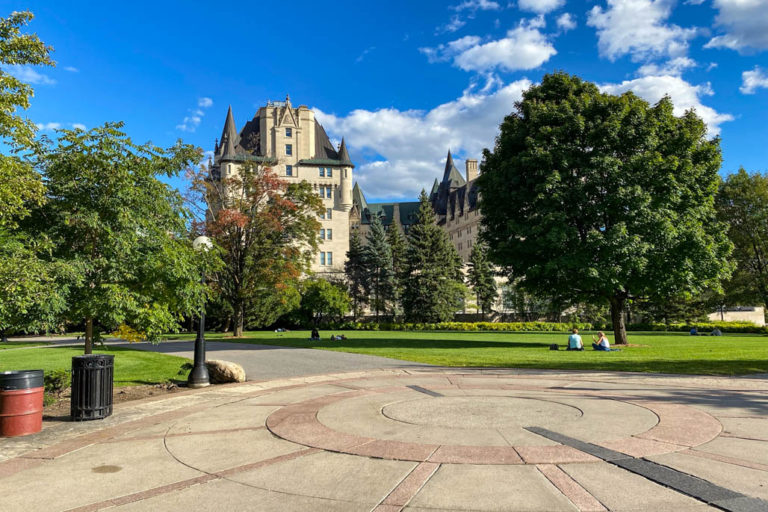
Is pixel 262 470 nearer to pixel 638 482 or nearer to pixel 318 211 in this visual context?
pixel 638 482

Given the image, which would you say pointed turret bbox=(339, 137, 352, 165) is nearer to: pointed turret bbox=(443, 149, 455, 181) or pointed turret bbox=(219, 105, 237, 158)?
pointed turret bbox=(219, 105, 237, 158)

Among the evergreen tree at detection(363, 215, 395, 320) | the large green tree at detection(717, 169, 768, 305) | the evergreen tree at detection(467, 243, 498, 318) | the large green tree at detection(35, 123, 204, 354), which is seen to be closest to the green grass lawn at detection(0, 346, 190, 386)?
the large green tree at detection(35, 123, 204, 354)

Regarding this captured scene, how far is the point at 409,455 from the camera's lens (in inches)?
243

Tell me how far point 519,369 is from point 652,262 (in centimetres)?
1364

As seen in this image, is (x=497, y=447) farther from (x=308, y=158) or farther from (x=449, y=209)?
(x=449, y=209)

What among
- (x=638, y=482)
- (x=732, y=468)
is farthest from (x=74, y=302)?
(x=732, y=468)

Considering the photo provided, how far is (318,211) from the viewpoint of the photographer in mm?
43781

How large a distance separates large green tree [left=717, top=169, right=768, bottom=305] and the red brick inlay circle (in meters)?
53.2

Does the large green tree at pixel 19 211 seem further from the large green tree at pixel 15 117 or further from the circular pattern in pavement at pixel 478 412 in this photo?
the circular pattern in pavement at pixel 478 412

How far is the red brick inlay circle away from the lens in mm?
5977

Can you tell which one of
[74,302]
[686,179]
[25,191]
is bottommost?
[74,302]

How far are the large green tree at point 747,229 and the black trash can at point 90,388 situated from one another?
5801cm

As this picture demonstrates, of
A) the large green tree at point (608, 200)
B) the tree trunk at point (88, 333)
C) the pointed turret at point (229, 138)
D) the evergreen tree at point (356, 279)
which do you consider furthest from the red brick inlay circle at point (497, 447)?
the pointed turret at point (229, 138)

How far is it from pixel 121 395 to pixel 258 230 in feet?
97.2
